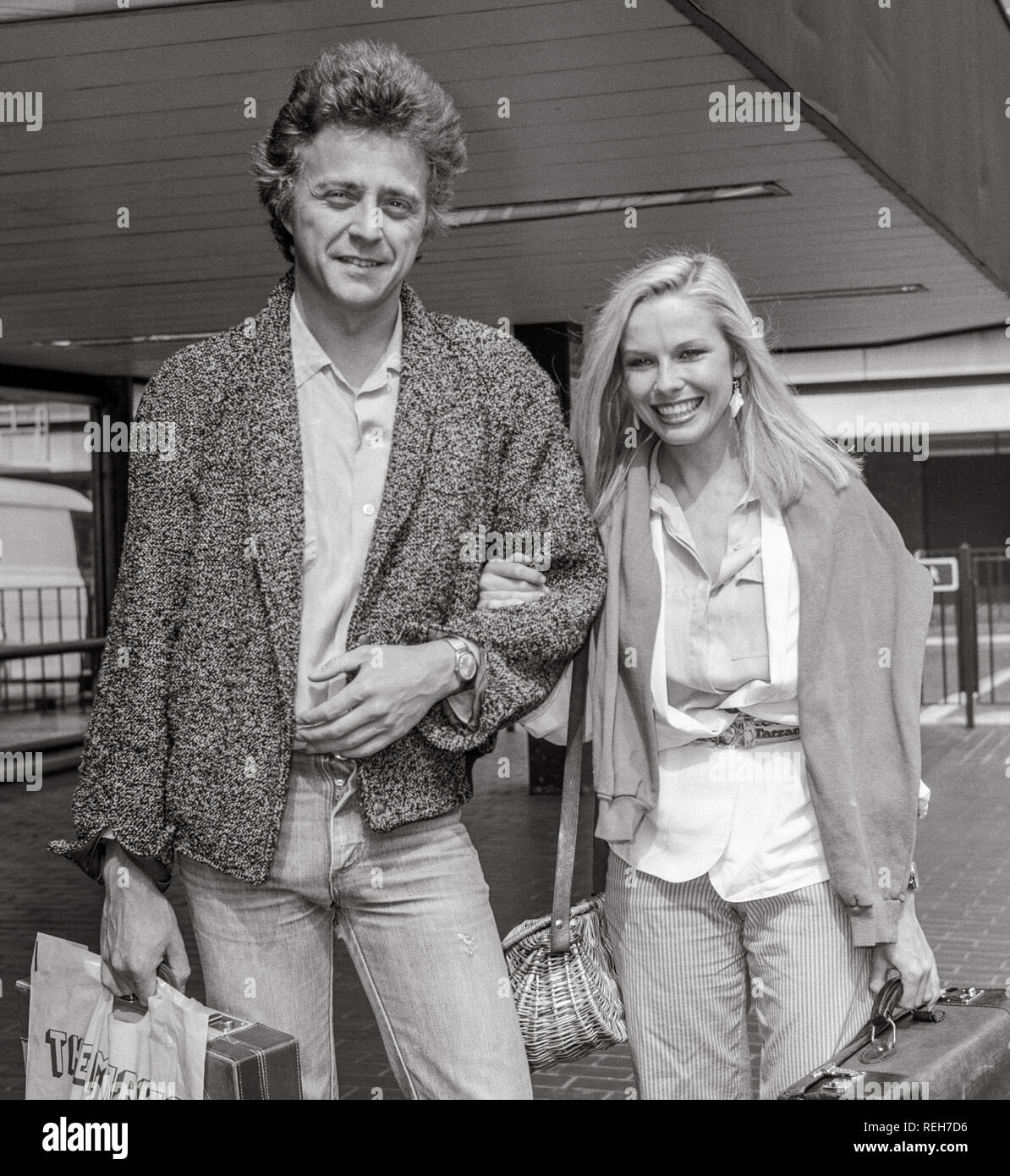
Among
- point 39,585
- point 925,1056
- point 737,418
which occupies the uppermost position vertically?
point 737,418

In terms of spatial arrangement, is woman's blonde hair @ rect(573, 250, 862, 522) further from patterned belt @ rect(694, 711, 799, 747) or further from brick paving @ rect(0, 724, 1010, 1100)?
brick paving @ rect(0, 724, 1010, 1100)

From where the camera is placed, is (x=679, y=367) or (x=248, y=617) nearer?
(x=248, y=617)

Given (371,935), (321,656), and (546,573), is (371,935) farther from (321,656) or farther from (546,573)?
(546,573)

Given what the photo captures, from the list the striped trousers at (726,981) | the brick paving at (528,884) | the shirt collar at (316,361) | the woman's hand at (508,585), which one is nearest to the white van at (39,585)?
the brick paving at (528,884)

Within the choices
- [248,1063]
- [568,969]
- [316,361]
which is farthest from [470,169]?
[248,1063]

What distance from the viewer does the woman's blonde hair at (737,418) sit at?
8.96 ft

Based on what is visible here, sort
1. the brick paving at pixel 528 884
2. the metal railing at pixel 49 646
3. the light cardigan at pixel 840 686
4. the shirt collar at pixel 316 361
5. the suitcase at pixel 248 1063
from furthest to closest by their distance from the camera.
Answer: the metal railing at pixel 49 646 → the brick paving at pixel 528 884 → the light cardigan at pixel 840 686 → the shirt collar at pixel 316 361 → the suitcase at pixel 248 1063

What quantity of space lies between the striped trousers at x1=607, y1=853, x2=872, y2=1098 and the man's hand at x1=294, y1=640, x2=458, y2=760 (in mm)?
691

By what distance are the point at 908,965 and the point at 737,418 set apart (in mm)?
1016

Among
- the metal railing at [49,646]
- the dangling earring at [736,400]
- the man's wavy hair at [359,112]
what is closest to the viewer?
the man's wavy hair at [359,112]

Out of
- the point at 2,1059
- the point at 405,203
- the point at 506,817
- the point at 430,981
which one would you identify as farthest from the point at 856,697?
the point at 506,817

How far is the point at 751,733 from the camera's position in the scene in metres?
2.67

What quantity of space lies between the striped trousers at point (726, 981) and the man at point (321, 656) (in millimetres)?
413

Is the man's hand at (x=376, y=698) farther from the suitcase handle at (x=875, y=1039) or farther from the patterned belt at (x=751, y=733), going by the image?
the suitcase handle at (x=875, y=1039)
